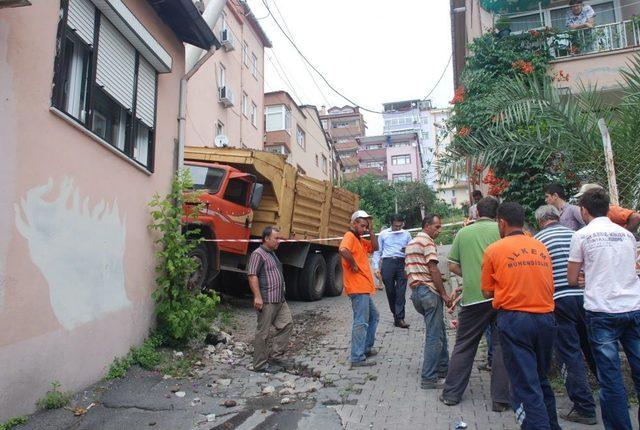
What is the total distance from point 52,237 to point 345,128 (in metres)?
64.2

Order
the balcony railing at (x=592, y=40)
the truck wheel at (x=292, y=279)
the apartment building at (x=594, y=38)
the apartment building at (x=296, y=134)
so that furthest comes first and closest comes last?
the apartment building at (x=296, y=134), the balcony railing at (x=592, y=40), the apartment building at (x=594, y=38), the truck wheel at (x=292, y=279)

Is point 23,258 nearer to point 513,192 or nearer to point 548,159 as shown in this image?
point 548,159

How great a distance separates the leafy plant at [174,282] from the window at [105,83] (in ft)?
2.31

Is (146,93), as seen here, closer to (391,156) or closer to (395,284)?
(395,284)

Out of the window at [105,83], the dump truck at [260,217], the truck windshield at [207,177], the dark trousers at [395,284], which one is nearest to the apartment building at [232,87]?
the dump truck at [260,217]

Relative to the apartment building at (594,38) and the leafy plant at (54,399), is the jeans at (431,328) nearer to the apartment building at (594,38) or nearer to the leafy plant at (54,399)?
the leafy plant at (54,399)

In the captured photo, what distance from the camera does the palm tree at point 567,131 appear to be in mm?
5715

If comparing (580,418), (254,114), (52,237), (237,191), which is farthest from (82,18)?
(254,114)

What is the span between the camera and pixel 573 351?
385 cm

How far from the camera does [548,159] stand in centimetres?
705

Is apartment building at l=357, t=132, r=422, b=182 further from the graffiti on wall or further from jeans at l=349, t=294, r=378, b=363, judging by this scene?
the graffiti on wall

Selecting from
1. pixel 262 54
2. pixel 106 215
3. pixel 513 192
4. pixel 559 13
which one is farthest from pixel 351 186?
pixel 106 215

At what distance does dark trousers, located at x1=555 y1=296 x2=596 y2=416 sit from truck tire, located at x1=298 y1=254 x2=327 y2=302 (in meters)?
6.54

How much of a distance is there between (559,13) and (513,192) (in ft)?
19.2
